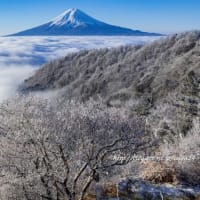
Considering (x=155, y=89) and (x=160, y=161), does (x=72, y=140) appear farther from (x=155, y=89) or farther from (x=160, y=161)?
(x=155, y=89)

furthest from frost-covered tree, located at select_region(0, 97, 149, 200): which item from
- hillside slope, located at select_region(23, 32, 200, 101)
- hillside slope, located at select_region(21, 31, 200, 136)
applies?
hillside slope, located at select_region(23, 32, 200, 101)

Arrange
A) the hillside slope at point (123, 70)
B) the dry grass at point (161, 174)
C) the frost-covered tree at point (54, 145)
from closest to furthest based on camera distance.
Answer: the dry grass at point (161, 174)
the frost-covered tree at point (54, 145)
the hillside slope at point (123, 70)

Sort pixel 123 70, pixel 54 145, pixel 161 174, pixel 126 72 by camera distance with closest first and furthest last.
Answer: pixel 161 174 → pixel 54 145 → pixel 126 72 → pixel 123 70

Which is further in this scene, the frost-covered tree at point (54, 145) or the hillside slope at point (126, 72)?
the hillside slope at point (126, 72)

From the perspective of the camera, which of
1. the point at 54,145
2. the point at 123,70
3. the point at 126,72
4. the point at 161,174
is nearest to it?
the point at 161,174

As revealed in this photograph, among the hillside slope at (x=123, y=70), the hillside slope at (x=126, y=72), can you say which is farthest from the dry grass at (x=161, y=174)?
the hillside slope at (x=123, y=70)

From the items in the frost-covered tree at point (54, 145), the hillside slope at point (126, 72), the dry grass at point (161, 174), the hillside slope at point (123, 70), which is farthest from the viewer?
the hillside slope at point (123, 70)

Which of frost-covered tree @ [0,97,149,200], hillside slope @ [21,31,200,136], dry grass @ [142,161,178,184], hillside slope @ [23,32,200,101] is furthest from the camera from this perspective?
hillside slope @ [23,32,200,101]

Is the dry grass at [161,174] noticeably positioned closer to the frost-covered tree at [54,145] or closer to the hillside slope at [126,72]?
the frost-covered tree at [54,145]

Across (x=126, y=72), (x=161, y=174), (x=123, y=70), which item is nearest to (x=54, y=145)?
(x=161, y=174)

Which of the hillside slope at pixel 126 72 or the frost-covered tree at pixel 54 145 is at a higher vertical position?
the frost-covered tree at pixel 54 145

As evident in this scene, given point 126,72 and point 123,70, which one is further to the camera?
point 123,70

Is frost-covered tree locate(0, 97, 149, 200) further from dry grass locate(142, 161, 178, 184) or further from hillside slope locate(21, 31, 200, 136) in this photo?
hillside slope locate(21, 31, 200, 136)

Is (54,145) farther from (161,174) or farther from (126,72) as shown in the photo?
(126,72)
